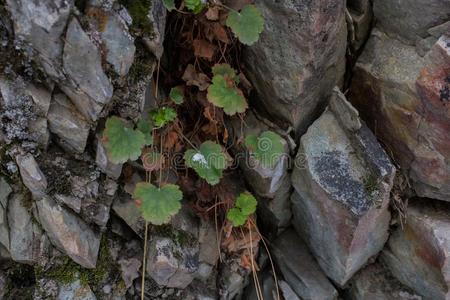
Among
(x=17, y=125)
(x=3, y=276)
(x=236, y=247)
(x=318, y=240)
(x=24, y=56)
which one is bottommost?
(x=3, y=276)

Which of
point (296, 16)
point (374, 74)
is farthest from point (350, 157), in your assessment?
point (296, 16)

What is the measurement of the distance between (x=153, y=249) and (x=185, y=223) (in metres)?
0.31

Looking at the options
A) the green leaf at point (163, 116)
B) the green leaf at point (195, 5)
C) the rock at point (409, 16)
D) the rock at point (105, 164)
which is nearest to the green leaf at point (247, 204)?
the green leaf at point (163, 116)

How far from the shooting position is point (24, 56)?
2650mm

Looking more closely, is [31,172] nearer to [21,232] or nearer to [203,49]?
[21,232]

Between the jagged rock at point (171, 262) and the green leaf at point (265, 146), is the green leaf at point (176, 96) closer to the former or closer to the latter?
the green leaf at point (265, 146)

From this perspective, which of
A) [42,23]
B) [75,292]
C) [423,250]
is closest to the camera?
[42,23]

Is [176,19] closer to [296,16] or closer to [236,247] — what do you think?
[296,16]

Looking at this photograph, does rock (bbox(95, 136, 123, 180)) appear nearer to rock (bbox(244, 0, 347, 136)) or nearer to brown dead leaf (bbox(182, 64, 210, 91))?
brown dead leaf (bbox(182, 64, 210, 91))

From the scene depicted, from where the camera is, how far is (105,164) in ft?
9.98

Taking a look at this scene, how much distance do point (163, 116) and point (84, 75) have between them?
68 cm

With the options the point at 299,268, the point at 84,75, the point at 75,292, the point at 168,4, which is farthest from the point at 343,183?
the point at 75,292

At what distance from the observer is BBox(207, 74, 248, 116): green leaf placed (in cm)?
320

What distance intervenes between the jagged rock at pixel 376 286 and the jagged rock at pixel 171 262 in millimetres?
1275
